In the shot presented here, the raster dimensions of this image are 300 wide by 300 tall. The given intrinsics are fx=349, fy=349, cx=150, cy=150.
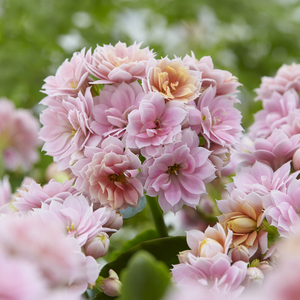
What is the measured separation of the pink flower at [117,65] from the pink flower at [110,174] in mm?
60

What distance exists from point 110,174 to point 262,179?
Answer: 0.14 meters

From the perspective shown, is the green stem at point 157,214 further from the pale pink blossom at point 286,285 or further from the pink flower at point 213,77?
the pale pink blossom at point 286,285

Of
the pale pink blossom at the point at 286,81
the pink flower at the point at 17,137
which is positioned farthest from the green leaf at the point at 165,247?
the pink flower at the point at 17,137

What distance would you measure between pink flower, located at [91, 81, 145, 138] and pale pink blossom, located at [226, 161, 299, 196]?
11 cm

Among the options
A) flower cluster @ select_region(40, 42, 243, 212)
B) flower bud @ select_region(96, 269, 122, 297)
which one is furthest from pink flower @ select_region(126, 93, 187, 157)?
flower bud @ select_region(96, 269, 122, 297)

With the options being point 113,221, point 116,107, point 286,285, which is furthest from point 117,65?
point 286,285

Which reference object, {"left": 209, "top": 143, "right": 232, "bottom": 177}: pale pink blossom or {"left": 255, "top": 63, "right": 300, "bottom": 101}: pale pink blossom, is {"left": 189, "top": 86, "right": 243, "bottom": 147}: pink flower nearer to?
{"left": 209, "top": 143, "right": 232, "bottom": 177}: pale pink blossom

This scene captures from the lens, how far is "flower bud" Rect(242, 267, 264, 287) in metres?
0.24

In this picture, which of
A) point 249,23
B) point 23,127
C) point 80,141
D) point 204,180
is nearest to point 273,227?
point 204,180

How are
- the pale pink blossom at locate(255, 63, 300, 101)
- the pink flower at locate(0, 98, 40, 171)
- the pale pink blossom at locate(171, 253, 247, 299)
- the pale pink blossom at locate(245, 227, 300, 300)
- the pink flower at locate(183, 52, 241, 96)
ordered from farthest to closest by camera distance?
the pink flower at locate(0, 98, 40, 171) < the pale pink blossom at locate(255, 63, 300, 101) < the pink flower at locate(183, 52, 241, 96) < the pale pink blossom at locate(171, 253, 247, 299) < the pale pink blossom at locate(245, 227, 300, 300)

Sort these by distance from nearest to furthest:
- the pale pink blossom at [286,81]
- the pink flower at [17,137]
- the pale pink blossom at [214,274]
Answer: the pale pink blossom at [214,274] < the pale pink blossom at [286,81] < the pink flower at [17,137]

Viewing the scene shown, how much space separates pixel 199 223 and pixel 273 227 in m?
0.21

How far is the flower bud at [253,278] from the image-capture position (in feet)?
0.78

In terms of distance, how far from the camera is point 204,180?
31 cm
